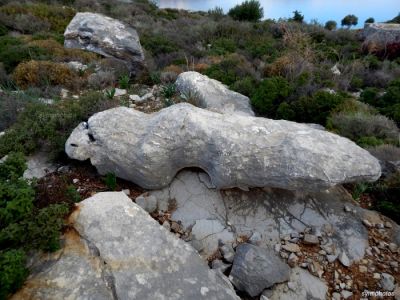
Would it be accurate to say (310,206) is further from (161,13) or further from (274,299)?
(161,13)

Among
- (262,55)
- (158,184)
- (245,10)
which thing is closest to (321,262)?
(158,184)

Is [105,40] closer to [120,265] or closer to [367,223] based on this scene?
[120,265]

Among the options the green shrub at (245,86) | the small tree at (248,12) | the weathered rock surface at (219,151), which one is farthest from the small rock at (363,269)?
the small tree at (248,12)

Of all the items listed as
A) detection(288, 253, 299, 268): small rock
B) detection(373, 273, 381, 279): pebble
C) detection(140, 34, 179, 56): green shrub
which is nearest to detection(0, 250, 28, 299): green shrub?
detection(288, 253, 299, 268): small rock

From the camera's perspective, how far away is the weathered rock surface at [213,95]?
573cm

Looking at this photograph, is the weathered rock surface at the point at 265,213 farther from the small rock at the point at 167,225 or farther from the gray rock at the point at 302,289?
the gray rock at the point at 302,289

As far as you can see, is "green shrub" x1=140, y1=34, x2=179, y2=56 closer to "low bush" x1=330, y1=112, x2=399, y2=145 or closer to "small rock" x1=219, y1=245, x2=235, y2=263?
"low bush" x1=330, y1=112, x2=399, y2=145

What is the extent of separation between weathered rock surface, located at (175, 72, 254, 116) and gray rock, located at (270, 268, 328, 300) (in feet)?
10.3

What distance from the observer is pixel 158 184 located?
3.81 metres

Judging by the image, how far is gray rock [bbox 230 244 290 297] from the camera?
9.85 feet

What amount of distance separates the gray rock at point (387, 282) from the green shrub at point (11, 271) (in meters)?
3.31

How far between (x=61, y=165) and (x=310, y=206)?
3300 mm

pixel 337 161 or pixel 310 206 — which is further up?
pixel 337 161

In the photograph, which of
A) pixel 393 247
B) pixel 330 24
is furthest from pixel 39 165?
pixel 330 24
